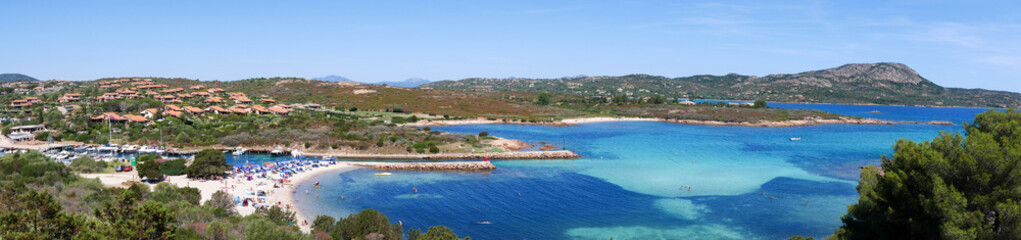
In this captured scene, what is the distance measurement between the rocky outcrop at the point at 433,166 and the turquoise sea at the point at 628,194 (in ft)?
6.14

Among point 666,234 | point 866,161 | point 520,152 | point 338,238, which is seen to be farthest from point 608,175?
point 866,161

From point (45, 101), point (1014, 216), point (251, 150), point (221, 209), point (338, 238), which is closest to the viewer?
point (1014, 216)

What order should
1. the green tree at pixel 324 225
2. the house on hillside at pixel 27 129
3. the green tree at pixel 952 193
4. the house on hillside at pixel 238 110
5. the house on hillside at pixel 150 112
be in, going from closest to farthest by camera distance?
the green tree at pixel 952 193, the green tree at pixel 324 225, the house on hillside at pixel 27 129, the house on hillside at pixel 150 112, the house on hillside at pixel 238 110

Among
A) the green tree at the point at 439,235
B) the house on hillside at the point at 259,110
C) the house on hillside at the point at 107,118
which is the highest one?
the house on hillside at the point at 259,110

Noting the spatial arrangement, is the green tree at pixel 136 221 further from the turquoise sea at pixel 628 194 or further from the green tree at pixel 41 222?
the turquoise sea at pixel 628 194

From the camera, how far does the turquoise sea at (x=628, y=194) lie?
3139 centimetres

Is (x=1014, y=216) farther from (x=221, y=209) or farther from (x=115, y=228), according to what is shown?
(x=221, y=209)

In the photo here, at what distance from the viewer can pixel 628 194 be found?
1612 inches

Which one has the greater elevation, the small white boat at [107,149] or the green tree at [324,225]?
the green tree at [324,225]

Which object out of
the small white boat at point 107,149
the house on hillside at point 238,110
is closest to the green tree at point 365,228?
the small white boat at point 107,149

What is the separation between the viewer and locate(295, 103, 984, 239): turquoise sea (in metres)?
31.4

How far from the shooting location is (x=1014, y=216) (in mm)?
12328

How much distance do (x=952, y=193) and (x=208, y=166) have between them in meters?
46.9

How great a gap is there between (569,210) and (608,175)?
49.9 ft
